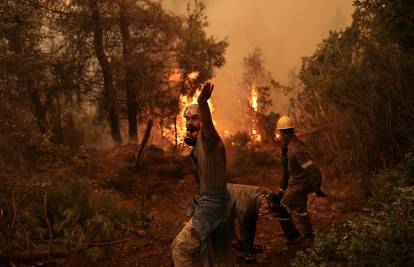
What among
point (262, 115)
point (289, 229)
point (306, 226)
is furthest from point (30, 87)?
point (306, 226)

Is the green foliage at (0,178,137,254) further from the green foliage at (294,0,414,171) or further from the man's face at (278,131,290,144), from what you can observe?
the green foliage at (294,0,414,171)

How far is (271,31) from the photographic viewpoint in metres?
35.4

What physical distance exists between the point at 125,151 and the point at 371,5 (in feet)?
26.7

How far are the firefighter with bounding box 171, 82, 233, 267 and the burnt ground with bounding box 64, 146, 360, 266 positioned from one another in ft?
6.17

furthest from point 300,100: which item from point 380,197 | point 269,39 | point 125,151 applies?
point 269,39

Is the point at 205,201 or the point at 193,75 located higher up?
the point at 193,75

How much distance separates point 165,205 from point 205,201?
6058 millimetres

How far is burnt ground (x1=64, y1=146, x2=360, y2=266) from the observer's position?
582 cm

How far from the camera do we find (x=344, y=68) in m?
9.16

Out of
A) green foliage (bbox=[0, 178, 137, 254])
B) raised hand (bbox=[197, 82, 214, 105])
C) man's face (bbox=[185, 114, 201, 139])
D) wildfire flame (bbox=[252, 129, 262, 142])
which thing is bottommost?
green foliage (bbox=[0, 178, 137, 254])

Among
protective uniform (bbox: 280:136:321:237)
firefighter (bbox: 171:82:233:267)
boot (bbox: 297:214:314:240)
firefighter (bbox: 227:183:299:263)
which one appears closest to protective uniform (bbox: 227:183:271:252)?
firefighter (bbox: 227:183:299:263)

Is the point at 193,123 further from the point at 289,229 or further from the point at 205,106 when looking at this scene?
the point at 289,229

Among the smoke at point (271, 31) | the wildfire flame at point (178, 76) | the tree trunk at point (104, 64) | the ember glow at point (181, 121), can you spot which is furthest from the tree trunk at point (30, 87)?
the smoke at point (271, 31)

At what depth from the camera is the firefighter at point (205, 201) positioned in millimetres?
3492
